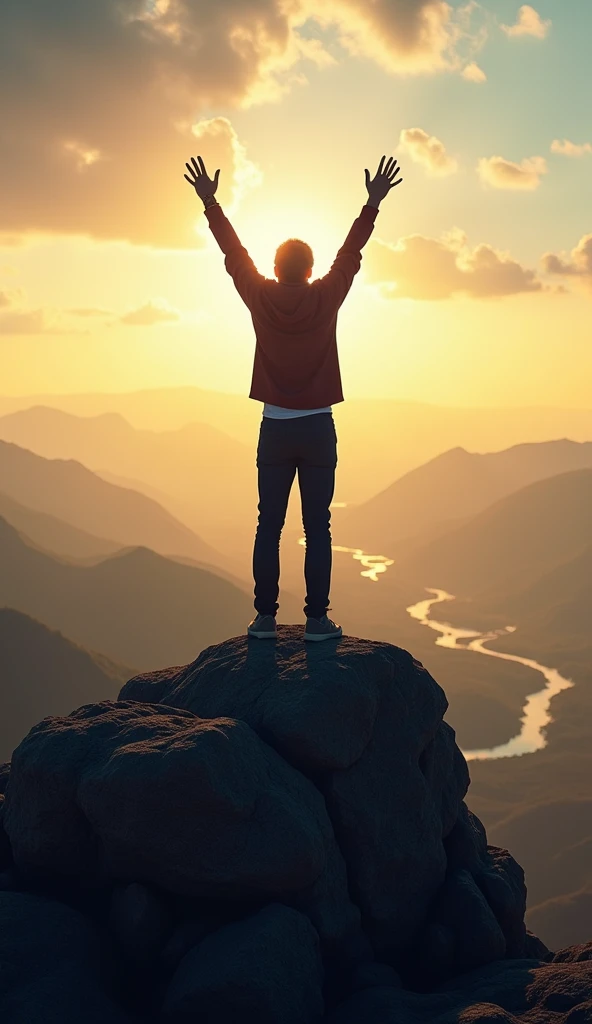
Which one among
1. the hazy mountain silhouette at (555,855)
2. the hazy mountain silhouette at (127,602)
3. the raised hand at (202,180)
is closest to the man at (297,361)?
the raised hand at (202,180)

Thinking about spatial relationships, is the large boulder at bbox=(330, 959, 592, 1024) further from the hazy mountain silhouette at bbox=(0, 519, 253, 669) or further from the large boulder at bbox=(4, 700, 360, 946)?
the hazy mountain silhouette at bbox=(0, 519, 253, 669)

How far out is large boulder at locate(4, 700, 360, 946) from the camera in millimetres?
8656

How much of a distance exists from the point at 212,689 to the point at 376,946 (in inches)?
154

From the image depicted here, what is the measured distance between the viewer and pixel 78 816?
923 cm

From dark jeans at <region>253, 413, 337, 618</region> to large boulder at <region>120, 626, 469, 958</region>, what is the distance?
101cm

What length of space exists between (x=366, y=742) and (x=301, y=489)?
3.74 metres

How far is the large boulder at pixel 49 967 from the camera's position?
7719 mm

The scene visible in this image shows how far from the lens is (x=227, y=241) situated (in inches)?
468

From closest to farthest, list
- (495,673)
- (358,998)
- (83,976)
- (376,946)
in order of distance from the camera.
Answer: (83,976), (358,998), (376,946), (495,673)

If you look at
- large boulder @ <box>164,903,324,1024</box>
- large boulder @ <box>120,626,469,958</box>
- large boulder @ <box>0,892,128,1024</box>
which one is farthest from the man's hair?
large boulder @ <box>0,892,128,1024</box>

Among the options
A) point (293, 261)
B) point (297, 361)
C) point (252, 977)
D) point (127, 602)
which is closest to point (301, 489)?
point (297, 361)

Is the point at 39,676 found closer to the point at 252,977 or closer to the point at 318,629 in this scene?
the point at 318,629

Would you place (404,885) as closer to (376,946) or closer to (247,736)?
(376,946)

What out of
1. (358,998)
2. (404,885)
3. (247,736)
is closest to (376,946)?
(404,885)
